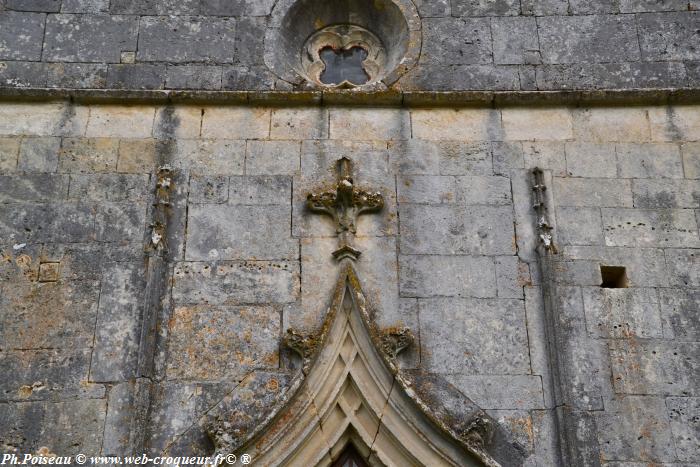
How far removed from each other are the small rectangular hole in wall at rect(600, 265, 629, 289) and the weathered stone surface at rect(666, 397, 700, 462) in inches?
39.2

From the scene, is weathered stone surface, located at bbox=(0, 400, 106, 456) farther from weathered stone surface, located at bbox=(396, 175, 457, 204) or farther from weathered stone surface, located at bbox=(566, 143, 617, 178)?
weathered stone surface, located at bbox=(566, 143, 617, 178)

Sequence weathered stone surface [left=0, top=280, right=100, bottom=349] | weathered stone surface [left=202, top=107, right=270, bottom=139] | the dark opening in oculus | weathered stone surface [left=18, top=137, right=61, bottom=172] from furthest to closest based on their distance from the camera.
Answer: the dark opening in oculus
weathered stone surface [left=202, top=107, right=270, bottom=139]
weathered stone surface [left=18, top=137, right=61, bottom=172]
weathered stone surface [left=0, top=280, right=100, bottom=349]

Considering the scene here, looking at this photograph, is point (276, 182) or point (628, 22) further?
point (628, 22)

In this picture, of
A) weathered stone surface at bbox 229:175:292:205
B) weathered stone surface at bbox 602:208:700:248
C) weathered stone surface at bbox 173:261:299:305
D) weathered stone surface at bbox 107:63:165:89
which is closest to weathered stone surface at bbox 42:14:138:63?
weathered stone surface at bbox 107:63:165:89

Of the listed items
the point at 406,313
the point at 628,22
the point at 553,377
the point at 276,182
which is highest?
the point at 628,22

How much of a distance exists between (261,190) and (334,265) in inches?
35.5

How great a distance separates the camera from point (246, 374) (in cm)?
721

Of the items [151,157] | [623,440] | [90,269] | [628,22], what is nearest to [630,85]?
[628,22]

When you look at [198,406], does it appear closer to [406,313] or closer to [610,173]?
[406,313]

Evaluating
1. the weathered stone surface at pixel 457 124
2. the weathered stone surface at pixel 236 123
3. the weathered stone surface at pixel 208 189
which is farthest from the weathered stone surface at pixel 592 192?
the weathered stone surface at pixel 208 189

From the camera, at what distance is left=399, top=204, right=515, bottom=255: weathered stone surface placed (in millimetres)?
A: 7727

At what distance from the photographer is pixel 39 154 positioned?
317 inches

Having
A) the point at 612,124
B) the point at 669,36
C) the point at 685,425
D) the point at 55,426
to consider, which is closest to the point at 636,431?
the point at 685,425

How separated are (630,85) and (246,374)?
4174mm
